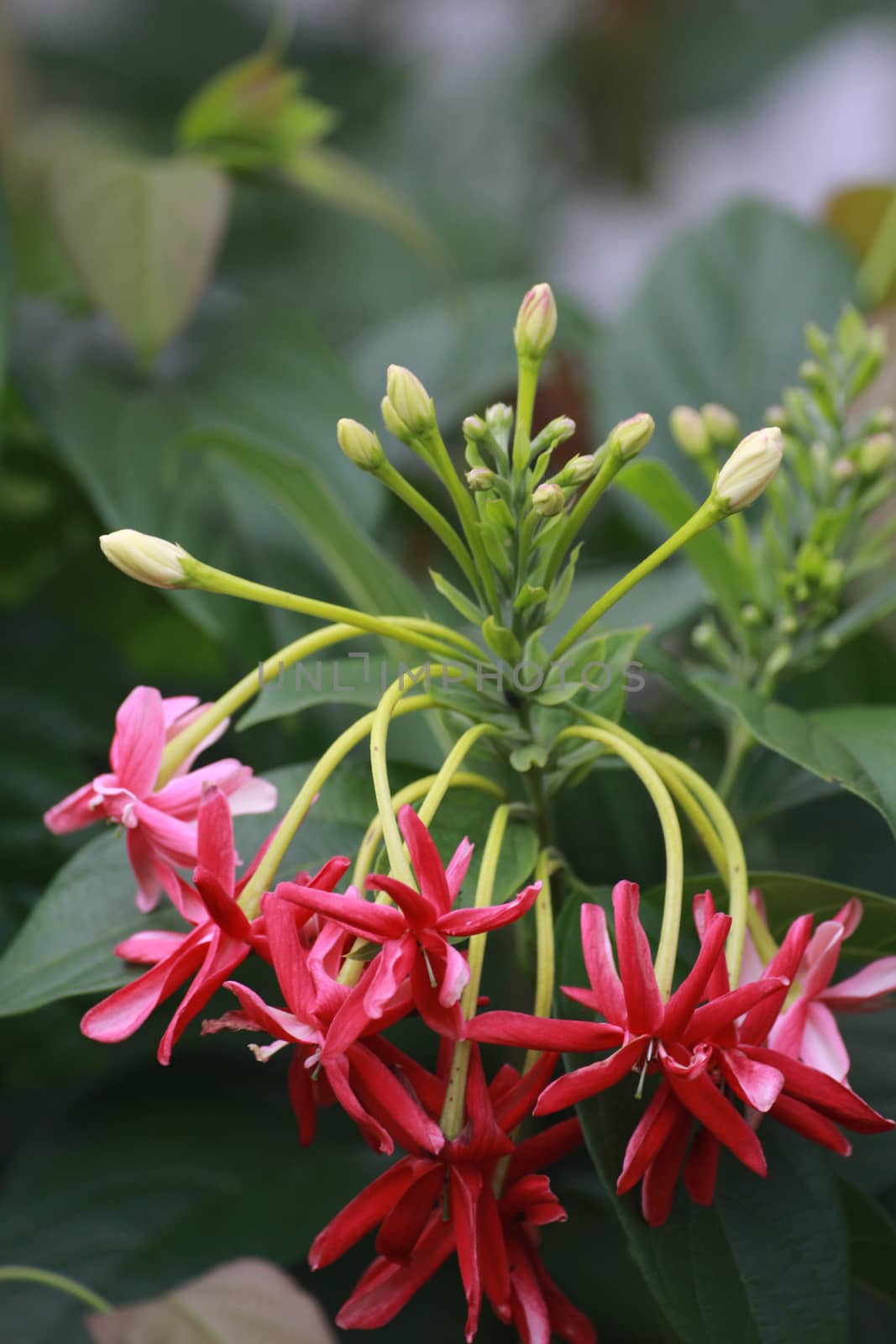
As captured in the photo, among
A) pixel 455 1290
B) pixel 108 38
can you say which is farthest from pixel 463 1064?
pixel 108 38

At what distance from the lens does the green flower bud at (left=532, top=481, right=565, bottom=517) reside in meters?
0.31

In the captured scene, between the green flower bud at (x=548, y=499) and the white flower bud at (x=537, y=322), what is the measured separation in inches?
1.9

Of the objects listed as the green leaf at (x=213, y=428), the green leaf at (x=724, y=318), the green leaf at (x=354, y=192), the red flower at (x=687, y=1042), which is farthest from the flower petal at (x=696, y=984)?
the green leaf at (x=354, y=192)

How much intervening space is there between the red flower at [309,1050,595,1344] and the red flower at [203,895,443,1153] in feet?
0.04

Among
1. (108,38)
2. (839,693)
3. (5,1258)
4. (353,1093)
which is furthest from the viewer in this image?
(108,38)

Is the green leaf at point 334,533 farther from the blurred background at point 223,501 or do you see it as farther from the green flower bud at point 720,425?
the green flower bud at point 720,425

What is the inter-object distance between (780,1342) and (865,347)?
1.18 ft

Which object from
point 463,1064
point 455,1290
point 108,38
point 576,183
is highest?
point 108,38

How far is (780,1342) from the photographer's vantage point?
0.31 meters

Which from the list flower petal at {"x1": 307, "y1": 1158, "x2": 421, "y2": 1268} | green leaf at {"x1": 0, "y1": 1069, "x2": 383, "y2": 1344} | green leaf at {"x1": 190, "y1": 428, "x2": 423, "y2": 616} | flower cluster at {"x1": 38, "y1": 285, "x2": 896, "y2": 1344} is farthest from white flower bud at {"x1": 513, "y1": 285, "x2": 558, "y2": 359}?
green leaf at {"x1": 0, "y1": 1069, "x2": 383, "y2": 1344}

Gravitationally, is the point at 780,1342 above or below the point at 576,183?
below

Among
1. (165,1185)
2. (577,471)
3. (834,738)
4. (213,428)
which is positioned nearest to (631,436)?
(577,471)

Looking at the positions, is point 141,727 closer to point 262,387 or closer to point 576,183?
point 262,387

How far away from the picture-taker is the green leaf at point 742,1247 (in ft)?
1.01
